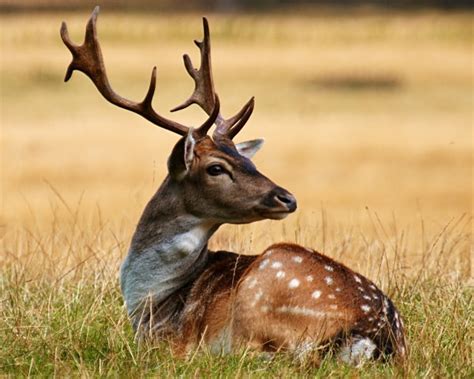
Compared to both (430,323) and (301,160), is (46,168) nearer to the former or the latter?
(301,160)

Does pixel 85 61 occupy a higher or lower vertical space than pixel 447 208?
higher

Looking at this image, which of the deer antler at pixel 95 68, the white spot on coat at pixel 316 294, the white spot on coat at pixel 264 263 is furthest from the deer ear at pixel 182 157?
the white spot on coat at pixel 316 294

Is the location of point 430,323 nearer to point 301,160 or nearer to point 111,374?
point 111,374

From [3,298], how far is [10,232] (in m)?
6.27

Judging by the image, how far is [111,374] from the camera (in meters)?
6.83

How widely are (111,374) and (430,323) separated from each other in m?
1.85

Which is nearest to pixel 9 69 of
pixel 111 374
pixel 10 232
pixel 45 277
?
pixel 10 232

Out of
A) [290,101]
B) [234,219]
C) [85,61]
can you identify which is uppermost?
[85,61]

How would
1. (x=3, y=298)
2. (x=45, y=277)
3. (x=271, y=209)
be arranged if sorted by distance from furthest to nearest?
(x=45, y=277), (x=3, y=298), (x=271, y=209)

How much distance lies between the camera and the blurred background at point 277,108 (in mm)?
21656

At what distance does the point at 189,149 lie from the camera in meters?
7.62

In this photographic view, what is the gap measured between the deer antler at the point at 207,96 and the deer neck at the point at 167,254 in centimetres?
51

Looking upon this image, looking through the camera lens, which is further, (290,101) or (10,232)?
(290,101)

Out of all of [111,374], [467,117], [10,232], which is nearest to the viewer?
[111,374]
